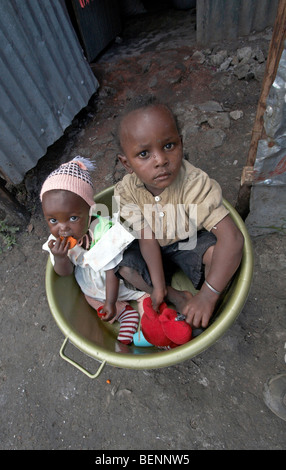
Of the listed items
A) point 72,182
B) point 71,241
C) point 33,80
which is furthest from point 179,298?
point 33,80

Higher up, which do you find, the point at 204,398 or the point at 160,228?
the point at 160,228

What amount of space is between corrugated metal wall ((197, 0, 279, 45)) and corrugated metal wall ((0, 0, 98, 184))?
150cm

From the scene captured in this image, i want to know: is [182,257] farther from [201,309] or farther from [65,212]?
[65,212]

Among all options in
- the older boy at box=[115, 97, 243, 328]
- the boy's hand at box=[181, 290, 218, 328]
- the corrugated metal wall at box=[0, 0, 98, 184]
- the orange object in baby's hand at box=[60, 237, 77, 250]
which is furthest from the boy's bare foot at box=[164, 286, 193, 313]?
the corrugated metal wall at box=[0, 0, 98, 184]

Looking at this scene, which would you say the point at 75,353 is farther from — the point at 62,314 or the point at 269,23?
the point at 269,23

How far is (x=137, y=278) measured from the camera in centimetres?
157

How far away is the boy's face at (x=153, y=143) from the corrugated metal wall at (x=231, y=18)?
2.92 metres

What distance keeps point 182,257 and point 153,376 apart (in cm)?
68

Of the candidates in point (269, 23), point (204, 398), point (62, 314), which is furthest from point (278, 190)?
point (269, 23)

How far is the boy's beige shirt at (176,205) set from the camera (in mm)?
1301

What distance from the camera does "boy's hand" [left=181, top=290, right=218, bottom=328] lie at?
132 cm
